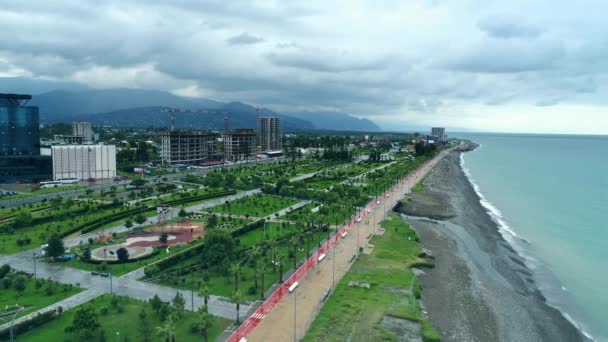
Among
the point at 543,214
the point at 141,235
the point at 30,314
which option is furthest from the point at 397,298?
the point at 543,214

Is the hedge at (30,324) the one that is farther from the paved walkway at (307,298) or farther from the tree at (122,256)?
the paved walkway at (307,298)

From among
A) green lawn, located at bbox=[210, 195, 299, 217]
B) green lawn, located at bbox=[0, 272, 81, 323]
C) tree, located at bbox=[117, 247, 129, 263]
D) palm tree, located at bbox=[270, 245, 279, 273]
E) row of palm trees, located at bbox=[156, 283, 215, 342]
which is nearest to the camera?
row of palm trees, located at bbox=[156, 283, 215, 342]

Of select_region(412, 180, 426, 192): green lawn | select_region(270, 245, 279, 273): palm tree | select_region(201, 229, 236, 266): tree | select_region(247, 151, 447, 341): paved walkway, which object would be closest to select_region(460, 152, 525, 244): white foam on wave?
select_region(412, 180, 426, 192): green lawn

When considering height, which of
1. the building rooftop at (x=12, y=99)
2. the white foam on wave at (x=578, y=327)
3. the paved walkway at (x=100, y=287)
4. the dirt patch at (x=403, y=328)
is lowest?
the white foam on wave at (x=578, y=327)

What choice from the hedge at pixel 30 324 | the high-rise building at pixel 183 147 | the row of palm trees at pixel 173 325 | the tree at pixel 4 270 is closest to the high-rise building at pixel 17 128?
the high-rise building at pixel 183 147

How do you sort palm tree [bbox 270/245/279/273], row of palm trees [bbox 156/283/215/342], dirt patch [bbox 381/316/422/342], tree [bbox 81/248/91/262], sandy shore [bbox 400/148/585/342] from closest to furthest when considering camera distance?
row of palm trees [bbox 156/283/215/342] → dirt patch [bbox 381/316/422/342] → sandy shore [bbox 400/148/585/342] → palm tree [bbox 270/245/279/273] → tree [bbox 81/248/91/262]

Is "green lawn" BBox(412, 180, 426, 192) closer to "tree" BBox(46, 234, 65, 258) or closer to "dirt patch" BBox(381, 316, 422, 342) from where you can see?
"dirt patch" BBox(381, 316, 422, 342)

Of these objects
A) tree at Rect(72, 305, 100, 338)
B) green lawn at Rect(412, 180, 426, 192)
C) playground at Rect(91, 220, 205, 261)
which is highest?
green lawn at Rect(412, 180, 426, 192)
